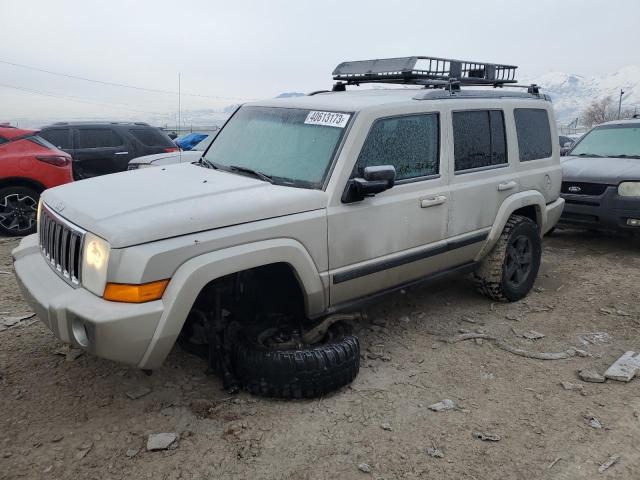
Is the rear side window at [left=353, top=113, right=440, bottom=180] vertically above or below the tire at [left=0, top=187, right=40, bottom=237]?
above

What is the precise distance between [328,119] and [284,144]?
338mm

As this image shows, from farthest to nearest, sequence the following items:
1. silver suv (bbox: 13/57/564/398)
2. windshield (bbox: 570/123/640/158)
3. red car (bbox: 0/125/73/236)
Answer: windshield (bbox: 570/123/640/158), red car (bbox: 0/125/73/236), silver suv (bbox: 13/57/564/398)

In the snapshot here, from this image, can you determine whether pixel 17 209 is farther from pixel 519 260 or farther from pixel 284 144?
pixel 519 260

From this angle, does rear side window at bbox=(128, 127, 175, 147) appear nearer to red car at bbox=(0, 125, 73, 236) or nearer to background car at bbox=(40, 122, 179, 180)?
background car at bbox=(40, 122, 179, 180)

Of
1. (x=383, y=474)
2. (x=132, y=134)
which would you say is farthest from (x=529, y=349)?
(x=132, y=134)

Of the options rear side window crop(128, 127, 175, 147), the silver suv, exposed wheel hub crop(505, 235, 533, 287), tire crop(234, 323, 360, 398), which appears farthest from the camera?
rear side window crop(128, 127, 175, 147)

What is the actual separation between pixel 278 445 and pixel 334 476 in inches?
14.4

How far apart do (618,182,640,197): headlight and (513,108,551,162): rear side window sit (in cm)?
194

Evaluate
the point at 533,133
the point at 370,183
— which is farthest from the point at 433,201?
the point at 533,133

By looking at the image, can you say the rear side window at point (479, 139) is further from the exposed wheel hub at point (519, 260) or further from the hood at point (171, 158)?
the hood at point (171, 158)

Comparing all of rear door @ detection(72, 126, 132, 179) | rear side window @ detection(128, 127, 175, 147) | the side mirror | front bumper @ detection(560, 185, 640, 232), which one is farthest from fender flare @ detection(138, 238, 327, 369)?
rear side window @ detection(128, 127, 175, 147)

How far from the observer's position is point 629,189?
6.45 meters

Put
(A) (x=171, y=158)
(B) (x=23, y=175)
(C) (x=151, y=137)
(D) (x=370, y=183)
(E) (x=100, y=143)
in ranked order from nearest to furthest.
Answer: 1. (D) (x=370, y=183)
2. (B) (x=23, y=175)
3. (A) (x=171, y=158)
4. (E) (x=100, y=143)
5. (C) (x=151, y=137)

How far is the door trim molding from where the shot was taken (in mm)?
3461
